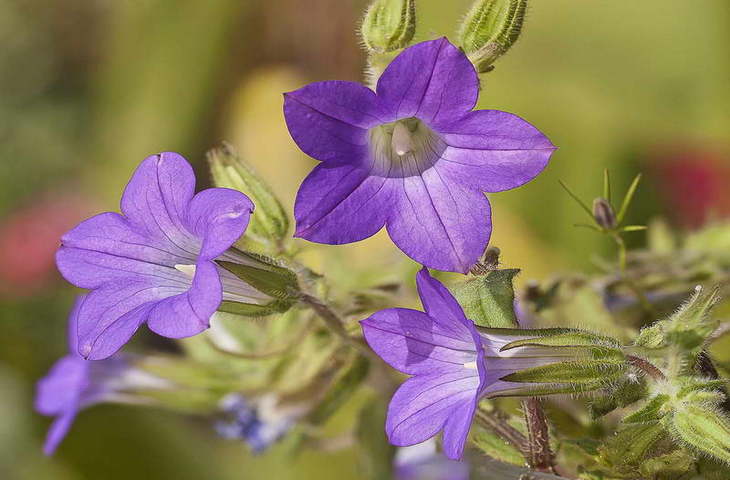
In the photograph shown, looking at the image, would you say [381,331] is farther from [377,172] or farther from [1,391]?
[1,391]

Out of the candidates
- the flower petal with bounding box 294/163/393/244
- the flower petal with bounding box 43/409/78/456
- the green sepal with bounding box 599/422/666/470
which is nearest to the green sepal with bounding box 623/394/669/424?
the green sepal with bounding box 599/422/666/470

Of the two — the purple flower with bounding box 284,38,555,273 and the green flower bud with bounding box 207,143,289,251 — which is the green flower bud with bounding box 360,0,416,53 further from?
the green flower bud with bounding box 207,143,289,251

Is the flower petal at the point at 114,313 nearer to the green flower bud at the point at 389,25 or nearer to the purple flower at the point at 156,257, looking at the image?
the purple flower at the point at 156,257

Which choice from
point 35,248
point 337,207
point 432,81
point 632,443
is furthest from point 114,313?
point 35,248

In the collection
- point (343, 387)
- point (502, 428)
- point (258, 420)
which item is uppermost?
point (502, 428)

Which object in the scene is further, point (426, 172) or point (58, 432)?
point (58, 432)

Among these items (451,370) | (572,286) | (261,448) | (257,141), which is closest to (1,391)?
(257,141)

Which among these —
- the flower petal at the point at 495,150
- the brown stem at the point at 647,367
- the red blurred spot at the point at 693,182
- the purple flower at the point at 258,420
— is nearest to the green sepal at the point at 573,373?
the brown stem at the point at 647,367

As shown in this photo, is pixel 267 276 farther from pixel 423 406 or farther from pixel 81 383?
pixel 81 383
